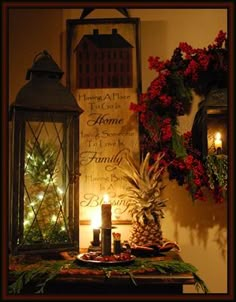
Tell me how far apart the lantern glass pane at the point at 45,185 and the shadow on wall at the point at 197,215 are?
587 mm

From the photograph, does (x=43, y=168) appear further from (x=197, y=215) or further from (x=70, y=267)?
(x=197, y=215)

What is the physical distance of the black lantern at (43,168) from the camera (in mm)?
1506

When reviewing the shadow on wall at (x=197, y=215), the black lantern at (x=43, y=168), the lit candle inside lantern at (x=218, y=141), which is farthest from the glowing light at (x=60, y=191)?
the lit candle inside lantern at (x=218, y=141)

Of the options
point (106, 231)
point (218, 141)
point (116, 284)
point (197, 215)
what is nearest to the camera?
point (116, 284)

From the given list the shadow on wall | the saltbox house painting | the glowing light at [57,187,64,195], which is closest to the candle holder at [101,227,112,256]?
the glowing light at [57,187,64,195]

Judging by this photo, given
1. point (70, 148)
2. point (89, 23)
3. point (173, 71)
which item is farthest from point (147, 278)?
point (89, 23)

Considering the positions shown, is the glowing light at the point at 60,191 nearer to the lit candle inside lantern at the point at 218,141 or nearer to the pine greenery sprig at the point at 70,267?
the pine greenery sprig at the point at 70,267

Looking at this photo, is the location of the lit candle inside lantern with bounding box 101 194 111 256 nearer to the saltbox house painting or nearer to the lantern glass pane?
the lantern glass pane

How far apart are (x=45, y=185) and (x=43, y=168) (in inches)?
2.6

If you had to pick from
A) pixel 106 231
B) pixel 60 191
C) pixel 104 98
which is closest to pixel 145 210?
pixel 106 231

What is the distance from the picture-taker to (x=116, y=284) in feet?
4.52

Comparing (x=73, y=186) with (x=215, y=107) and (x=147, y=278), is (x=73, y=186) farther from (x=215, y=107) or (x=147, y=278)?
(x=215, y=107)

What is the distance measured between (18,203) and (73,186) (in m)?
0.22

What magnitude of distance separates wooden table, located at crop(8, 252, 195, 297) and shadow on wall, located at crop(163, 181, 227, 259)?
0.55 m
